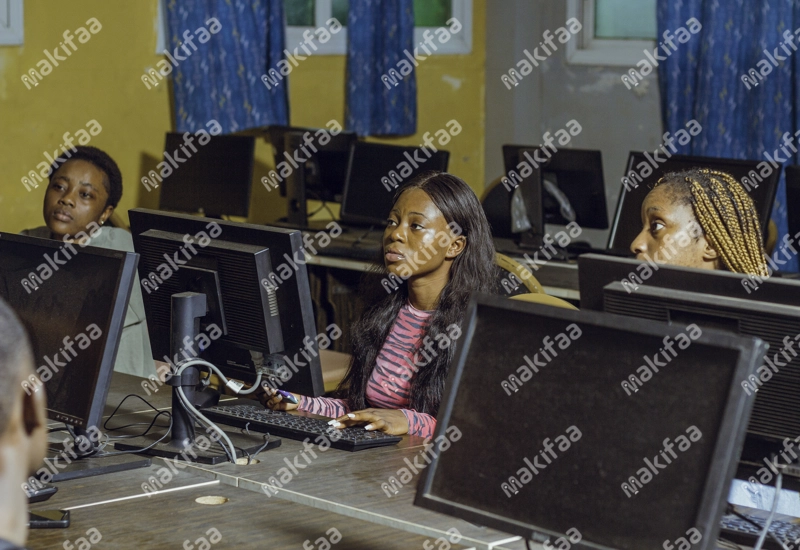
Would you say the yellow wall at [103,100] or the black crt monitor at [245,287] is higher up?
the yellow wall at [103,100]

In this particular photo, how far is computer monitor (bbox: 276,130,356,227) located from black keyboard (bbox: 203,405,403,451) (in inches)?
103

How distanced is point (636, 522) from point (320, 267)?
3.51m

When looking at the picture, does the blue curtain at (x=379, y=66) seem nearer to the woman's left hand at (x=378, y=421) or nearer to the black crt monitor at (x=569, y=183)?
the black crt monitor at (x=569, y=183)

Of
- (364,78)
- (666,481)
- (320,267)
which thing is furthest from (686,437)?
(364,78)

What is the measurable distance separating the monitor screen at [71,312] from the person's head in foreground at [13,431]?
86 centimetres

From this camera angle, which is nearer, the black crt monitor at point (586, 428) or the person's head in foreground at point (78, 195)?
the black crt monitor at point (586, 428)

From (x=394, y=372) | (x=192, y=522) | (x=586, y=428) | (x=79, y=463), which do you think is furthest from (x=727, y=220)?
(x=79, y=463)

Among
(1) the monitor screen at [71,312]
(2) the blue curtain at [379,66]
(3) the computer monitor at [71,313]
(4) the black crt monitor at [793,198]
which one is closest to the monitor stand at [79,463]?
(3) the computer monitor at [71,313]

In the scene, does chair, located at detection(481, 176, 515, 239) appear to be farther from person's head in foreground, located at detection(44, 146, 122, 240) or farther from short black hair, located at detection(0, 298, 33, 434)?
short black hair, located at detection(0, 298, 33, 434)

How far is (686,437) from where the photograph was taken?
1.26 metres

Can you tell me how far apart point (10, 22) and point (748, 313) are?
3.71 m

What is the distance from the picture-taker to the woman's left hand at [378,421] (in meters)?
2.24

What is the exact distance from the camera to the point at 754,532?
165 centimetres

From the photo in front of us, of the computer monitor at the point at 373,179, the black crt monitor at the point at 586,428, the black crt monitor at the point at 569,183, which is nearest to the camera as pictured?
the black crt monitor at the point at 586,428
